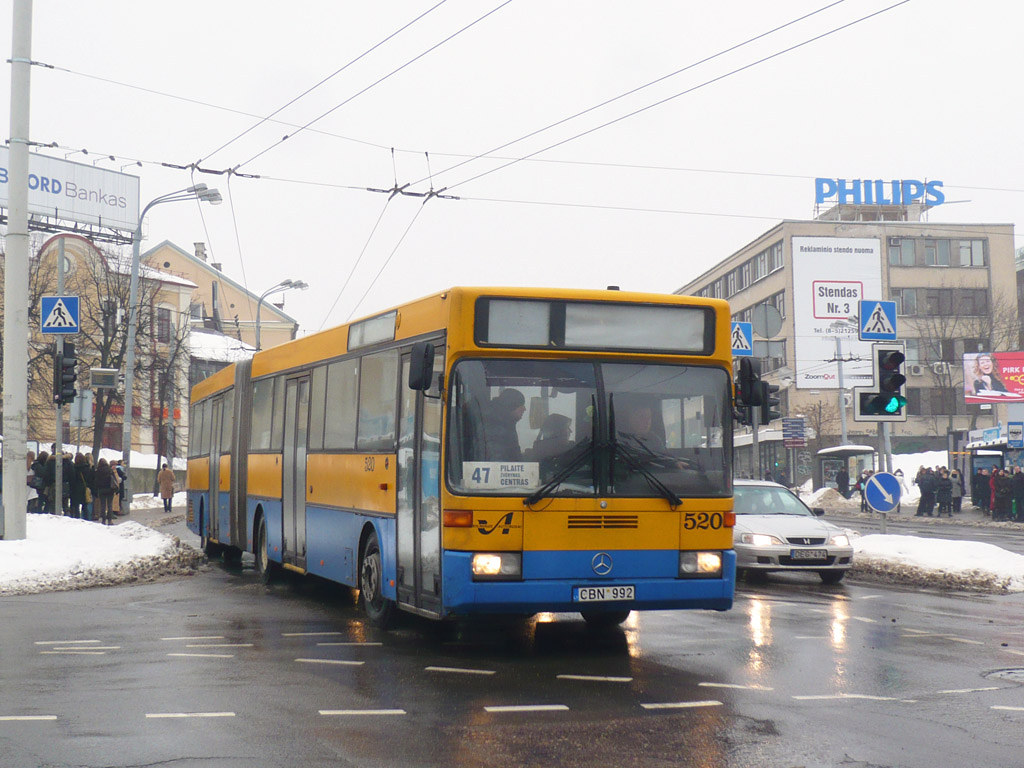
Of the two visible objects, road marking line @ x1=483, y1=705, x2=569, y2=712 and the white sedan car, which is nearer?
road marking line @ x1=483, y1=705, x2=569, y2=712

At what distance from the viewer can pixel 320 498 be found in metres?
13.7

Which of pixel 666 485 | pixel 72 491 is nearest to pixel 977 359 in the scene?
pixel 72 491

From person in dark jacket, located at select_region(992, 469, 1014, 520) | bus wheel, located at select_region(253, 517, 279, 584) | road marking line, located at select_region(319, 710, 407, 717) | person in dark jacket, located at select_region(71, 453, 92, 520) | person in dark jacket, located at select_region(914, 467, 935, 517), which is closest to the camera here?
road marking line, located at select_region(319, 710, 407, 717)

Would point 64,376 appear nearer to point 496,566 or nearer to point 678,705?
point 496,566

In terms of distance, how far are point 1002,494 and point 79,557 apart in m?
29.4

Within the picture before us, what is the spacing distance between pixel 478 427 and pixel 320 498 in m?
4.41

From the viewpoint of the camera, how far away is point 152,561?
19031 mm

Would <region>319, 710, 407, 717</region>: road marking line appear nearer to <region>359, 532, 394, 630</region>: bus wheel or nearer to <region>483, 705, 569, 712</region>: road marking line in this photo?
<region>483, 705, 569, 712</region>: road marking line

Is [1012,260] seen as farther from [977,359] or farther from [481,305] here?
[481,305]

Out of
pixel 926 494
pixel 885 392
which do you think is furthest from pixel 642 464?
pixel 926 494

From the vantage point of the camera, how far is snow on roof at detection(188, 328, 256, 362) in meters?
75.8

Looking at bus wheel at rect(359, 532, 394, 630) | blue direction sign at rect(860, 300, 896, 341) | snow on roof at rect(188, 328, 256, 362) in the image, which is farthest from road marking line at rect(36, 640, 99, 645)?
snow on roof at rect(188, 328, 256, 362)

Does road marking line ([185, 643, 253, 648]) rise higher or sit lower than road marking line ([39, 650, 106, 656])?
higher

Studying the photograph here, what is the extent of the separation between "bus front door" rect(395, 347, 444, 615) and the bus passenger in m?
0.46
